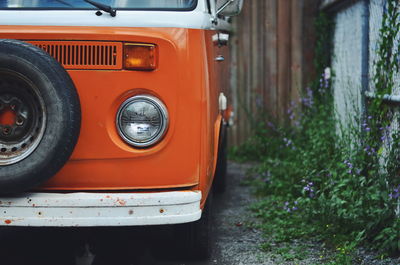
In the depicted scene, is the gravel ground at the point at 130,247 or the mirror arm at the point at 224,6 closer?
the gravel ground at the point at 130,247

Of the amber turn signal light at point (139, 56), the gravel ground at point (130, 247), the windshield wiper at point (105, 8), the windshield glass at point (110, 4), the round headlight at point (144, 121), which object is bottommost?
the gravel ground at point (130, 247)

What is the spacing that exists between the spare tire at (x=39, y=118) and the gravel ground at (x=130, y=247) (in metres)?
0.87

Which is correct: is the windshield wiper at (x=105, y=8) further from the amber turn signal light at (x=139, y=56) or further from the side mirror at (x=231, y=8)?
the side mirror at (x=231, y=8)

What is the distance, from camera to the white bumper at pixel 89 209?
3461mm

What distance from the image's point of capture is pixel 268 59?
330 inches

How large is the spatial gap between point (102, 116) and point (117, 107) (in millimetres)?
92

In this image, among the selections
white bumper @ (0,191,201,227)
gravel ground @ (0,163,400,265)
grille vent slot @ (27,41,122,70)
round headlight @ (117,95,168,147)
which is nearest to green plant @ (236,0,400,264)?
gravel ground @ (0,163,400,265)

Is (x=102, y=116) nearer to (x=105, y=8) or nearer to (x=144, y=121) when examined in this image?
(x=144, y=121)

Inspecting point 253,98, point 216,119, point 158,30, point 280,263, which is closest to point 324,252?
point 280,263

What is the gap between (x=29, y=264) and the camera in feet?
13.8

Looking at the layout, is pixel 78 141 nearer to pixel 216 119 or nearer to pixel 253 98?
pixel 216 119

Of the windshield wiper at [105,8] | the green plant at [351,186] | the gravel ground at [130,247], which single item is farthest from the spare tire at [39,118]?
the green plant at [351,186]

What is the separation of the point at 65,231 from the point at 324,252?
186cm

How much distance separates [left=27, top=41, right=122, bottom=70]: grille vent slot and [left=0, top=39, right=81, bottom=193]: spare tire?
0.14 metres
